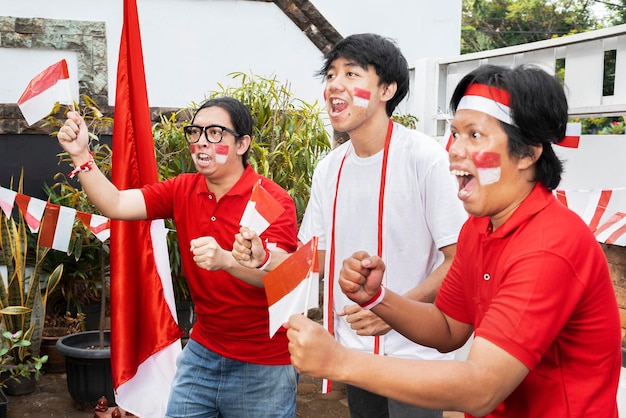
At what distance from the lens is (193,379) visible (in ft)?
10.0

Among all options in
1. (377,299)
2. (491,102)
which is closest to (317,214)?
(377,299)

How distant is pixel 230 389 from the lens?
9.89 ft

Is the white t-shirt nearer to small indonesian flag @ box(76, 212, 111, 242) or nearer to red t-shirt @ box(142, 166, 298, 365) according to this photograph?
red t-shirt @ box(142, 166, 298, 365)

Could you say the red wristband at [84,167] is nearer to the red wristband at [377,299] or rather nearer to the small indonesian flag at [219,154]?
the small indonesian flag at [219,154]

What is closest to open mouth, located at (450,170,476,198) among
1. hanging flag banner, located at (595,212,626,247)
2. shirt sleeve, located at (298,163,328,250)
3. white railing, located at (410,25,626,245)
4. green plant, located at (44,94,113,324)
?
shirt sleeve, located at (298,163,328,250)

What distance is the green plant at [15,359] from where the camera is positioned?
15.5 feet

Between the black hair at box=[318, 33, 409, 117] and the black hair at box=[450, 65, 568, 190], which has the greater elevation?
the black hair at box=[318, 33, 409, 117]

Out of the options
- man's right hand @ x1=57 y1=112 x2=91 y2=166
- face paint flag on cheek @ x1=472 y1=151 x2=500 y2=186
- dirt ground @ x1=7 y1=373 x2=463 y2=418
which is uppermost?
man's right hand @ x1=57 y1=112 x2=91 y2=166

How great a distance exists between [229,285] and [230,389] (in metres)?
0.39

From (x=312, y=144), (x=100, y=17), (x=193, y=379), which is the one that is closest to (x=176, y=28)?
(x=100, y=17)

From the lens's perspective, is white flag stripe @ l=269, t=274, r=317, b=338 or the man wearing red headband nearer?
the man wearing red headband

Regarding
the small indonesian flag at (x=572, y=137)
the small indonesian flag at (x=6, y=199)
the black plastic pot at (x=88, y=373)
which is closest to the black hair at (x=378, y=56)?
the small indonesian flag at (x=572, y=137)

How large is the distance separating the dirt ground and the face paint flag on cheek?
3.37m

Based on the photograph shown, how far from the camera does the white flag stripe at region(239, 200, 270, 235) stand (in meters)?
2.48
